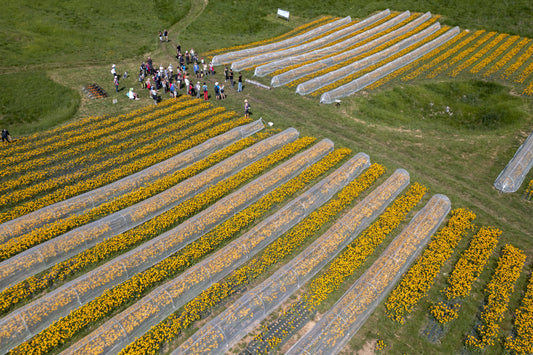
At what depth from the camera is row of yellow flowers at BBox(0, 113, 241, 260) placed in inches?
974

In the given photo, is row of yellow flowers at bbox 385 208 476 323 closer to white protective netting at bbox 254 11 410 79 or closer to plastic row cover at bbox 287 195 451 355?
plastic row cover at bbox 287 195 451 355

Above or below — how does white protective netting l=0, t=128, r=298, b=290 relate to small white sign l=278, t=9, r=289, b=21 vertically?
below

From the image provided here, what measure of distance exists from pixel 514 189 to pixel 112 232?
34.7m

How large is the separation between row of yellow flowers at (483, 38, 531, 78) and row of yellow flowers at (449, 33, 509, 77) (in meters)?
2.99

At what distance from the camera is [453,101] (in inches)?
1934

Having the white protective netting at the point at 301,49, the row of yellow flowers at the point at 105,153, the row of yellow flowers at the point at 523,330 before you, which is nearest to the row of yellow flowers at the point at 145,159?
the row of yellow flowers at the point at 105,153

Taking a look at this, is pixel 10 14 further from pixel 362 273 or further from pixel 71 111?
pixel 362 273

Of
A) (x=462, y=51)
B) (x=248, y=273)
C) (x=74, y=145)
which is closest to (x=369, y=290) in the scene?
(x=248, y=273)

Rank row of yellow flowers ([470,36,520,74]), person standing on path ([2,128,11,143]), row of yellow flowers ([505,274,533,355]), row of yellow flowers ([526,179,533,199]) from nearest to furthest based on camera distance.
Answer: row of yellow flowers ([505,274,533,355]) < row of yellow flowers ([526,179,533,199]) < person standing on path ([2,128,11,143]) < row of yellow flowers ([470,36,520,74])

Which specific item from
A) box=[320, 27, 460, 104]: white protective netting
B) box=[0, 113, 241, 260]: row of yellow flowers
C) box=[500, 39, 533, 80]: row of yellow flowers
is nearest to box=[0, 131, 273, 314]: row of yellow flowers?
box=[0, 113, 241, 260]: row of yellow flowers

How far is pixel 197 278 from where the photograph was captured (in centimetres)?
2278

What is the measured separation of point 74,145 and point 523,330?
131 feet

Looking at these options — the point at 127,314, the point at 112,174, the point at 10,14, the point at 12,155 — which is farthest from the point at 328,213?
the point at 10,14

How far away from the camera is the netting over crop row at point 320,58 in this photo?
163 ft
